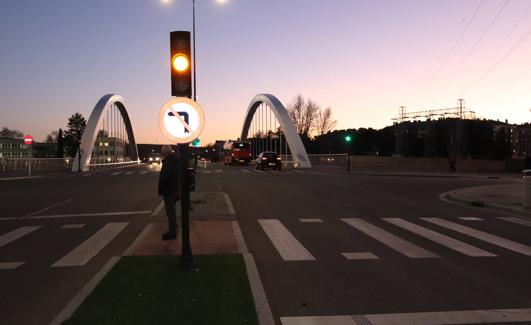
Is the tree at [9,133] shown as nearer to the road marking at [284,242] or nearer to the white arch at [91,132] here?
the white arch at [91,132]

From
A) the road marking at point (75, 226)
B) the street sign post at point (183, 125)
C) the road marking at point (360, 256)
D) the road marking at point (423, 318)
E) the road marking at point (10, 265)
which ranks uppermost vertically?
the street sign post at point (183, 125)

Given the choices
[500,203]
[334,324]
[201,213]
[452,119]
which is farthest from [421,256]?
[452,119]

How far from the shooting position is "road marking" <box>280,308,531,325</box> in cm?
503

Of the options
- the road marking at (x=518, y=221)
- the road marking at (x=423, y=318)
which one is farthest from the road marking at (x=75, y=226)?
the road marking at (x=518, y=221)

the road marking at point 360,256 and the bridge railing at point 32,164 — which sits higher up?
the bridge railing at point 32,164

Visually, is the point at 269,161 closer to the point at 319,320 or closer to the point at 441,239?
the point at 441,239

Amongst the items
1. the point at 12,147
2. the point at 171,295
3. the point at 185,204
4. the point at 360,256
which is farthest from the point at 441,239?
the point at 12,147

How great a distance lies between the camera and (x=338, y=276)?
689 cm

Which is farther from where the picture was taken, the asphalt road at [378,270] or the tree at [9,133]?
the tree at [9,133]

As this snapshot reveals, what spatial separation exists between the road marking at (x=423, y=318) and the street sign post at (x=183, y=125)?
7.58 ft

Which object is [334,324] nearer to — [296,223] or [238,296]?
[238,296]

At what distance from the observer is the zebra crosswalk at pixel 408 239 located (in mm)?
8398

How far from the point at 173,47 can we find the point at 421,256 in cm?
528

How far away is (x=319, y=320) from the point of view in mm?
5098
